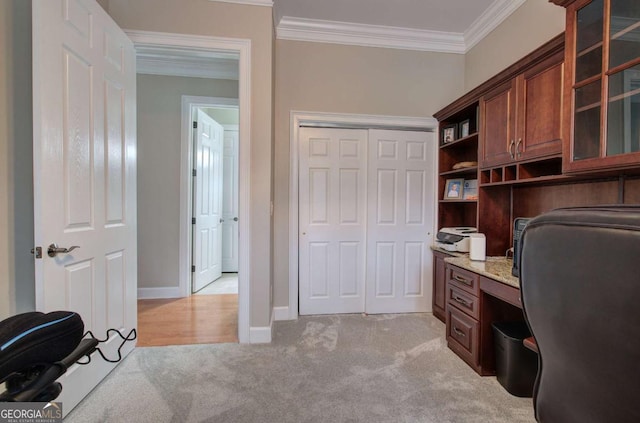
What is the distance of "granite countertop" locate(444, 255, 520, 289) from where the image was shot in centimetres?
170

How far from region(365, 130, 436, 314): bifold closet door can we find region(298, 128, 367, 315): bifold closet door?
0.11 metres

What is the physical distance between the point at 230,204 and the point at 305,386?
3611mm

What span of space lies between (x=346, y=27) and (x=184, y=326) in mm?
3296

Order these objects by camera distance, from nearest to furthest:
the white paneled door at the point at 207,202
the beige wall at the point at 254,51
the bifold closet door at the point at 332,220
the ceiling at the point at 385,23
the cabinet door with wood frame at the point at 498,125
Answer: the cabinet door with wood frame at the point at 498,125 → the beige wall at the point at 254,51 → the ceiling at the point at 385,23 → the bifold closet door at the point at 332,220 → the white paneled door at the point at 207,202

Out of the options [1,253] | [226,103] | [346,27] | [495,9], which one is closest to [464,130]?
[495,9]


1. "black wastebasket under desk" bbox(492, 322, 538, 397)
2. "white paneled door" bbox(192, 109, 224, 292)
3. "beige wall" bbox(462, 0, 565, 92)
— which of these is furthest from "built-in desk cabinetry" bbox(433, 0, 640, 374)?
"white paneled door" bbox(192, 109, 224, 292)

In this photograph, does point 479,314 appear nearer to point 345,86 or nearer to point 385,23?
point 345,86

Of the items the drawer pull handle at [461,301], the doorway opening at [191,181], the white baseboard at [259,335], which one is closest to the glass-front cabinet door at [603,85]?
the drawer pull handle at [461,301]

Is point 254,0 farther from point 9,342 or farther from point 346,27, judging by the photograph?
point 9,342

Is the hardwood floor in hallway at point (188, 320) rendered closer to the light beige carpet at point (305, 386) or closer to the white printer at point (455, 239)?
the light beige carpet at point (305, 386)

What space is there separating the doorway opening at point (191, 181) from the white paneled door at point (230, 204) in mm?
1032

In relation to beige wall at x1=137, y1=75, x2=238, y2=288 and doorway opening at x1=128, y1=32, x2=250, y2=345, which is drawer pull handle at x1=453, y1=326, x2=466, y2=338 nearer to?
doorway opening at x1=128, y1=32, x2=250, y2=345

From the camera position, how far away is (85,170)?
167cm

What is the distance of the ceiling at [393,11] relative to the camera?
2.57 metres
